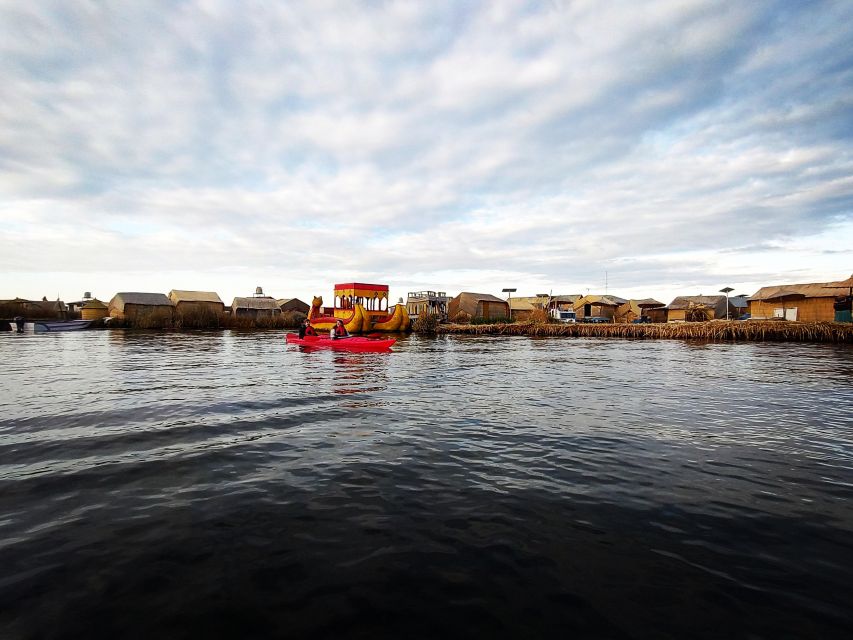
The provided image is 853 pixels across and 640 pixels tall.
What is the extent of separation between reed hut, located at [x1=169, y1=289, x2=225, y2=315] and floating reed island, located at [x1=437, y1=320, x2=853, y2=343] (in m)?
43.0

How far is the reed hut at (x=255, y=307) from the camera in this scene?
71562 mm

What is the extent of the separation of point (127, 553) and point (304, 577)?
183 centimetres

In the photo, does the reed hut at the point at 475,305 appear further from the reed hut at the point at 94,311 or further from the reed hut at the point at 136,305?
the reed hut at the point at 94,311

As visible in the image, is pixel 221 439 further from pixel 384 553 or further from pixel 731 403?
pixel 731 403

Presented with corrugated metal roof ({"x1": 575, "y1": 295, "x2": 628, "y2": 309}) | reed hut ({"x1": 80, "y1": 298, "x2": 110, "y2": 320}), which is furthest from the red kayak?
reed hut ({"x1": 80, "y1": 298, "x2": 110, "y2": 320})

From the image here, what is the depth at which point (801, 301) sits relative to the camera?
40.8 metres

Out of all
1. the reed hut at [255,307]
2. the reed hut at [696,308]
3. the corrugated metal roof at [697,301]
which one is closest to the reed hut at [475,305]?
the reed hut at [696,308]

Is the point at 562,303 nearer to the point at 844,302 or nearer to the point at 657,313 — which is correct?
the point at 657,313

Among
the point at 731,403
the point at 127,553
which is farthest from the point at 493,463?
the point at 731,403

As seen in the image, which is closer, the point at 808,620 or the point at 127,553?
the point at 808,620

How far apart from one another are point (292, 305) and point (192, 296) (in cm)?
1586

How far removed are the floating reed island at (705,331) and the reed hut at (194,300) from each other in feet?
141

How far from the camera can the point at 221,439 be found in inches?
317

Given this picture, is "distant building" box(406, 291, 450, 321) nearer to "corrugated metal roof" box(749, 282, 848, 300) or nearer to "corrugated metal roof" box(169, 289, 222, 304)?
"corrugated metal roof" box(169, 289, 222, 304)
